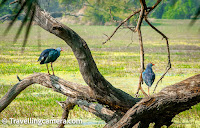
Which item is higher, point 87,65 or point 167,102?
point 87,65

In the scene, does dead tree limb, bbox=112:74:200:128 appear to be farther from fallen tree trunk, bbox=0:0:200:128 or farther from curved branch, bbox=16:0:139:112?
curved branch, bbox=16:0:139:112

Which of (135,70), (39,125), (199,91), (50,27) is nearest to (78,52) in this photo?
(50,27)

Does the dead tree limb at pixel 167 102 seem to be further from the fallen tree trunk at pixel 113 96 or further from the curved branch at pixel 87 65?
the curved branch at pixel 87 65

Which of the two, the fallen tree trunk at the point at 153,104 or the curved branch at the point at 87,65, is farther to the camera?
the fallen tree trunk at the point at 153,104

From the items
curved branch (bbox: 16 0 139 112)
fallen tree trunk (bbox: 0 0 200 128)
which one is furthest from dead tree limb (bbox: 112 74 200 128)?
curved branch (bbox: 16 0 139 112)

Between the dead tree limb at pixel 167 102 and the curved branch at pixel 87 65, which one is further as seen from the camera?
the dead tree limb at pixel 167 102

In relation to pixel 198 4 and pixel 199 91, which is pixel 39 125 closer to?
pixel 199 91

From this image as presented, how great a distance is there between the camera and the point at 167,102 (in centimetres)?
183

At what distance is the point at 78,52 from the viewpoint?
1.75m

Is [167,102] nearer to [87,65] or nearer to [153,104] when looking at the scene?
[153,104]

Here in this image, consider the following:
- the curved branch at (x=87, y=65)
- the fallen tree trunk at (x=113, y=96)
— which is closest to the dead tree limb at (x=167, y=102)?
the fallen tree trunk at (x=113, y=96)

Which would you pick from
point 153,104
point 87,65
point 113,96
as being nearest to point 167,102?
point 153,104

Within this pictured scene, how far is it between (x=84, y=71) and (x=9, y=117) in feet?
5.88

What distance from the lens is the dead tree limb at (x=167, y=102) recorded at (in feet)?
5.80
